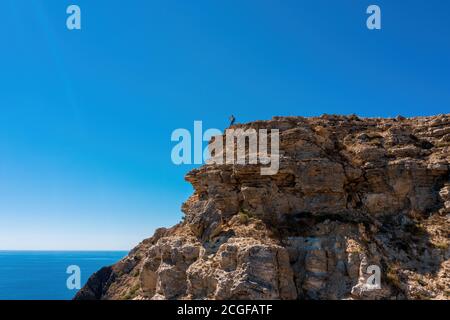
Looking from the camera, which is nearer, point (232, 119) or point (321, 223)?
point (321, 223)

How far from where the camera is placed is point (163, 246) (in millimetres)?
25219

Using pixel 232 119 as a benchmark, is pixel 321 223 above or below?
below

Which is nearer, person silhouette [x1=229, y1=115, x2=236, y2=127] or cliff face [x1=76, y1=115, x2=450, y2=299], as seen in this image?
cliff face [x1=76, y1=115, x2=450, y2=299]

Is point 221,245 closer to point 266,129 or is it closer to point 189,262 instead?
point 189,262

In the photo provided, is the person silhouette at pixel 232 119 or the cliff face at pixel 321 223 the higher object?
the person silhouette at pixel 232 119

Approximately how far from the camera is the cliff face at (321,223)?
20969mm

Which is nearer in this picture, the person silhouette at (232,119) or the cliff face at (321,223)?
the cliff face at (321,223)

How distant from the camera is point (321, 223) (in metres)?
24.4

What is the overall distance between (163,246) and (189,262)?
269 cm

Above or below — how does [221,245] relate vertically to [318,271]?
above

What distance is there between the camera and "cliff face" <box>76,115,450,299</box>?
21.0 metres
